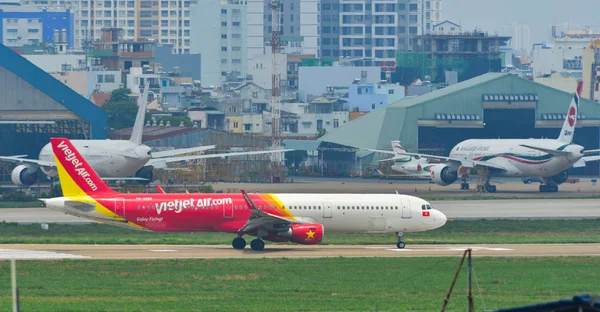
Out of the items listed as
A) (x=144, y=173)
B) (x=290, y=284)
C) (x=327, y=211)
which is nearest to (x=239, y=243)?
(x=327, y=211)

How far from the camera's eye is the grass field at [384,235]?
6209 cm

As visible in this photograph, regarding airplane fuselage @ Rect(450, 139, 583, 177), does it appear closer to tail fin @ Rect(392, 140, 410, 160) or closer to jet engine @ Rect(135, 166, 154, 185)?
tail fin @ Rect(392, 140, 410, 160)

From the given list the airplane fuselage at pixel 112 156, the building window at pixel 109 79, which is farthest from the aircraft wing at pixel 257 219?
the building window at pixel 109 79

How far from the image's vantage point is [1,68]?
363 feet

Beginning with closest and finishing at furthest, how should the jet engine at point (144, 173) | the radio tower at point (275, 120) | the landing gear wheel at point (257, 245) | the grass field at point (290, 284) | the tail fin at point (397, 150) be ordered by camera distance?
the grass field at point (290, 284) < the landing gear wheel at point (257, 245) < the jet engine at point (144, 173) < the tail fin at point (397, 150) < the radio tower at point (275, 120)

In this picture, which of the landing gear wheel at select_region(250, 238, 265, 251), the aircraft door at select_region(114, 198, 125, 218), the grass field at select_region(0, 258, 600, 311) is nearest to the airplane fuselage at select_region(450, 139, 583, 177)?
the grass field at select_region(0, 258, 600, 311)

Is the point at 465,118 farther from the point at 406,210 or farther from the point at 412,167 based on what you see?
the point at 406,210

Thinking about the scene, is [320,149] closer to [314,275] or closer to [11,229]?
[11,229]

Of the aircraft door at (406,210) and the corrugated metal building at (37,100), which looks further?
the corrugated metal building at (37,100)

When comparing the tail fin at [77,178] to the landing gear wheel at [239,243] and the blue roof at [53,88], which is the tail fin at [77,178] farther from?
the blue roof at [53,88]

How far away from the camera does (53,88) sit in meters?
112

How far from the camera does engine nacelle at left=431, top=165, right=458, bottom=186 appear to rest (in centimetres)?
11081

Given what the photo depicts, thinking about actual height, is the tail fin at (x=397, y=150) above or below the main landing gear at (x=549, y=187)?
above

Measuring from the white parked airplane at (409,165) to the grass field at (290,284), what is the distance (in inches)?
2478
